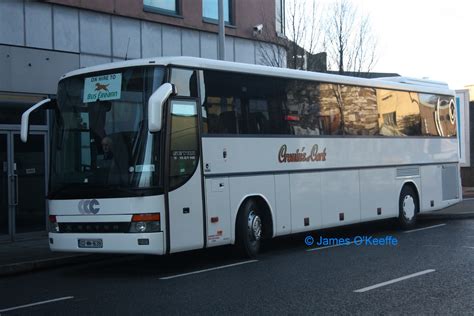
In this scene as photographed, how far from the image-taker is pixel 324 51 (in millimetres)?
23250

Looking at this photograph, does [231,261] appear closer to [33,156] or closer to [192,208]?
[192,208]

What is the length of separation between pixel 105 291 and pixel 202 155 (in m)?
2.76

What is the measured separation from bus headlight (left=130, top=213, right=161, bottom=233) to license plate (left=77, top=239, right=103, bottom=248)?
0.68 m

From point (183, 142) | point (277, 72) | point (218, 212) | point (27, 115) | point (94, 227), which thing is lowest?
point (94, 227)

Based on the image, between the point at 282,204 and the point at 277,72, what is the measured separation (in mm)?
2515

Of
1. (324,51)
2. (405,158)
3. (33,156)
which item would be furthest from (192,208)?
(324,51)

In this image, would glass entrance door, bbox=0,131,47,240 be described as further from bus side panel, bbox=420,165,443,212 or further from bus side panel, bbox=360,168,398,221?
bus side panel, bbox=420,165,443,212

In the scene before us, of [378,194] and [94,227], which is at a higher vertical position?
[378,194]

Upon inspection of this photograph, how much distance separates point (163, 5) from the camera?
17.8 metres

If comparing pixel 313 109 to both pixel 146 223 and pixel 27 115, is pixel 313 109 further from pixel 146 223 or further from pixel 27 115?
pixel 27 115

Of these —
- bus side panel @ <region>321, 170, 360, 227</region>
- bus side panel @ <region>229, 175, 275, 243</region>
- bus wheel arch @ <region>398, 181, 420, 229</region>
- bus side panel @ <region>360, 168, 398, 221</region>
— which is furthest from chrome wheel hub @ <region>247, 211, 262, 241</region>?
bus wheel arch @ <region>398, 181, 420, 229</region>

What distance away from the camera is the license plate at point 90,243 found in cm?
957

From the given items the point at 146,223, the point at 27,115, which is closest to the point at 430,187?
the point at 146,223

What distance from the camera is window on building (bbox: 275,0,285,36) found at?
70.4ft
